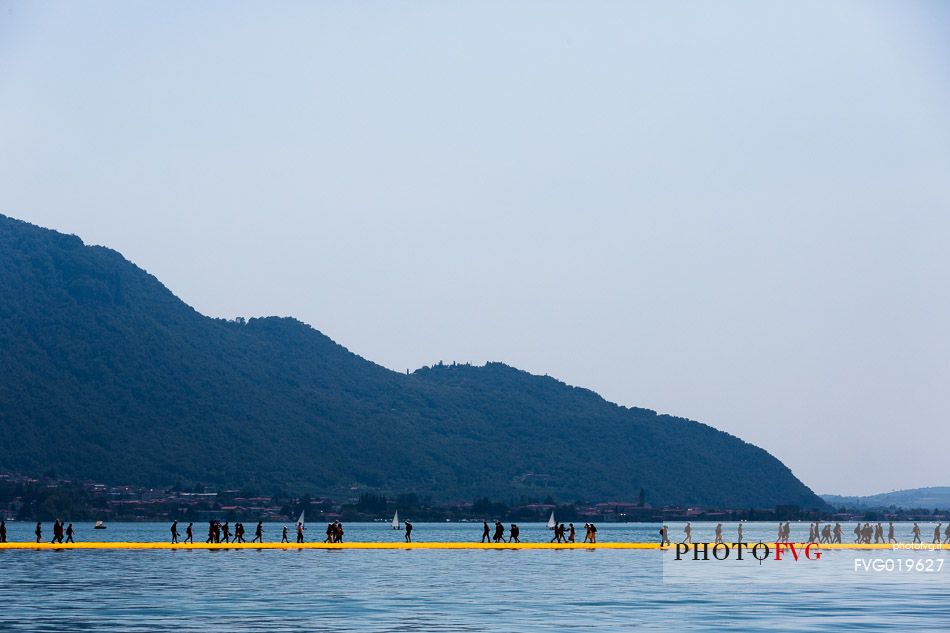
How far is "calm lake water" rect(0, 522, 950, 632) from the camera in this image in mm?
57562

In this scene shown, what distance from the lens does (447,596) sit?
7175 centimetres

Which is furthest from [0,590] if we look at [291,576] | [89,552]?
[89,552]

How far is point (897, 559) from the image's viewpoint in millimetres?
112438

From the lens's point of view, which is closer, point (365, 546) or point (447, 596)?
point (447, 596)

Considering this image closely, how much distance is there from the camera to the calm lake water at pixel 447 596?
57.6 m

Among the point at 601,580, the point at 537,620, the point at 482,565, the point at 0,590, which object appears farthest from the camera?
the point at 482,565

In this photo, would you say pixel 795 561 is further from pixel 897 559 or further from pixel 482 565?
pixel 482 565

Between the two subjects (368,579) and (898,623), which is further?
(368,579)

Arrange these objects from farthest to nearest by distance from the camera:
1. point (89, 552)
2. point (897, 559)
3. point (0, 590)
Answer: point (89, 552), point (897, 559), point (0, 590)

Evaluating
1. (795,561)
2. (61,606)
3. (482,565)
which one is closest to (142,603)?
(61,606)

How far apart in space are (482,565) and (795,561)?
73.9ft

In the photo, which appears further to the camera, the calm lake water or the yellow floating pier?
the yellow floating pier

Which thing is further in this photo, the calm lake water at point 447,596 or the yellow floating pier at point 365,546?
the yellow floating pier at point 365,546

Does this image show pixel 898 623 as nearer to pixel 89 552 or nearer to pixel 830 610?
pixel 830 610
